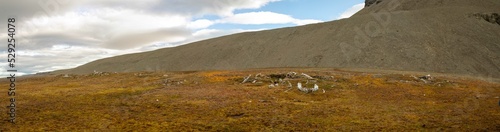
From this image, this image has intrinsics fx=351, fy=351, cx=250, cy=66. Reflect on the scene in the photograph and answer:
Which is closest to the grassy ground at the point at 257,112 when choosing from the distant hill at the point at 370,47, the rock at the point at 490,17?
the distant hill at the point at 370,47

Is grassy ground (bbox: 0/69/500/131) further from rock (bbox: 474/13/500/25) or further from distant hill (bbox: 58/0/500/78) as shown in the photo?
rock (bbox: 474/13/500/25)

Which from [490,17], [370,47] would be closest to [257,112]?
[370,47]

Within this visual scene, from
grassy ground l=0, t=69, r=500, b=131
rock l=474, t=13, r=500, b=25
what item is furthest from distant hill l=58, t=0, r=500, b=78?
grassy ground l=0, t=69, r=500, b=131

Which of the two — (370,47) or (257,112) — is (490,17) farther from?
(257,112)

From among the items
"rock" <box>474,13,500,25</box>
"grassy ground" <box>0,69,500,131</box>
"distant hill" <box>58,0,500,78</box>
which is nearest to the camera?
"grassy ground" <box>0,69,500,131</box>

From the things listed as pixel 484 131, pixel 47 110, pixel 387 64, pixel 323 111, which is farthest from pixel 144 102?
pixel 387 64

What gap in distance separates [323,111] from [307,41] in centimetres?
8008

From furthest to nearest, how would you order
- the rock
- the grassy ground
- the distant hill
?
the rock < the distant hill < the grassy ground

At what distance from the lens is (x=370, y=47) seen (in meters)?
82.6

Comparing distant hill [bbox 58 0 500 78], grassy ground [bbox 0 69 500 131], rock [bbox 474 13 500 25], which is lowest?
grassy ground [bbox 0 69 500 131]

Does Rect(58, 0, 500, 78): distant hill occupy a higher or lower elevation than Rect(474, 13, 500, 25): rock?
lower

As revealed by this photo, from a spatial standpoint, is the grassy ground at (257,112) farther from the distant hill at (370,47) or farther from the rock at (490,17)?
the rock at (490,17)

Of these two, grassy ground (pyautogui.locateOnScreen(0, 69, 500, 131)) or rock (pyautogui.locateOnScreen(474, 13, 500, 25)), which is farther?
rock (pyautogui.locateOnScreen(474, 13, 500, 25))

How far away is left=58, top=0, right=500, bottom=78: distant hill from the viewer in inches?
2876
